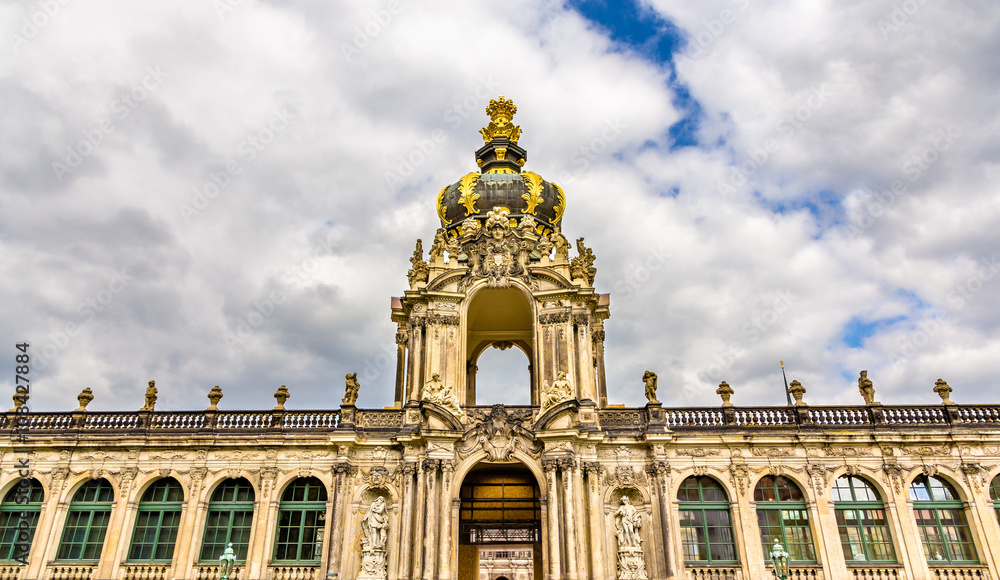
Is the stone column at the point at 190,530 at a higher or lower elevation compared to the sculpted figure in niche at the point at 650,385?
lower

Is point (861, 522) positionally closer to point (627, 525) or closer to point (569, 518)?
point (627, 525)

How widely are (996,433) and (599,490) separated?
14913 mm

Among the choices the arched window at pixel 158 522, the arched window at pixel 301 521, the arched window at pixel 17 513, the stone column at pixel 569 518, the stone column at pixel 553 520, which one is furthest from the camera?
the arched window at pixel 17 513

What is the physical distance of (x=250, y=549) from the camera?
74.1 feet

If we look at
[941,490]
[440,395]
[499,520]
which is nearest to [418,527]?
[499,520]

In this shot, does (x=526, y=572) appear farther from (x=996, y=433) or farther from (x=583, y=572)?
(x=996, y=433)

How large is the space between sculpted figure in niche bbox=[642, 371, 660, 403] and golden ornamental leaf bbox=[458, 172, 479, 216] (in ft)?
37.4

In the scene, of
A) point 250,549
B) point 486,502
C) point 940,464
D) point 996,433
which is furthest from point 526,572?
point 996,433

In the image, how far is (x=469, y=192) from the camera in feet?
99.6

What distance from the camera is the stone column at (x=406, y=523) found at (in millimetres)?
21531

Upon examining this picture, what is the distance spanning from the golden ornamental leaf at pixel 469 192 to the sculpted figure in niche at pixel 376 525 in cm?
1405

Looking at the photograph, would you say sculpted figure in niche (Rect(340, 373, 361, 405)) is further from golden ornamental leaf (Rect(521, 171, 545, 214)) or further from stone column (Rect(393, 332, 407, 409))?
golden ornamental leaf (Rect(521, 171, 545, 214))

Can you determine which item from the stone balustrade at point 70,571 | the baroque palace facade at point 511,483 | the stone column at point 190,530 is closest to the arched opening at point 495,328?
the baroque palace facade at point 511,483

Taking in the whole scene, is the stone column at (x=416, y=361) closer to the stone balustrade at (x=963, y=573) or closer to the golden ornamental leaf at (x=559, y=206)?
the golden ornamental leaf at (x=559, y=206)
